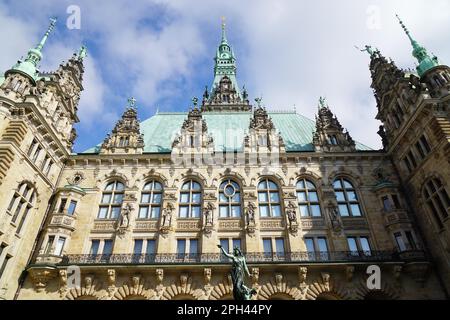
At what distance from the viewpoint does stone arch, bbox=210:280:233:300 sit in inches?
704

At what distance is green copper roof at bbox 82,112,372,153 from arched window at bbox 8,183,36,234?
7.33m

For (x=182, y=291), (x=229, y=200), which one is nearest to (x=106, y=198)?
(x=229, y=200)

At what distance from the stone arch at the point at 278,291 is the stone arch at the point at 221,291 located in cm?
178

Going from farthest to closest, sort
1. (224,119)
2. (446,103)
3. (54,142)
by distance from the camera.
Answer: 1. (224,119)
2. (54,142)
3. (446,103)

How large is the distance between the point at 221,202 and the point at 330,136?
436 inches

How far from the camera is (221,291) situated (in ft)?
59.3

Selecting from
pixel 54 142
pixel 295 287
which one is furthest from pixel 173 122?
pixel 295 287

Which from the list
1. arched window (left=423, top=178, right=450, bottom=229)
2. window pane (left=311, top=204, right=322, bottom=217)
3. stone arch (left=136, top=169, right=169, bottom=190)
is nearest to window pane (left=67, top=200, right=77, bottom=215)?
stone arch (left=136, top=169, right=169, bottom=190)

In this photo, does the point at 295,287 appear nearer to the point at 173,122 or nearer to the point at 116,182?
the point at 116,182

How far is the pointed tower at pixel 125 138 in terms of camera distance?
2506 centimetres

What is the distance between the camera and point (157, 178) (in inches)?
944

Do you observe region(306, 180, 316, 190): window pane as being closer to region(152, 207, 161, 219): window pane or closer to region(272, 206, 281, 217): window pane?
region(272, 206, 281, 217): window pane

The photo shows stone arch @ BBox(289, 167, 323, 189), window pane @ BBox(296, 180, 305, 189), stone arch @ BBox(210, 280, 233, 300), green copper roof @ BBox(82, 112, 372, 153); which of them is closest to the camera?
stone arch @ BBox(210, 280, 233, 300)
